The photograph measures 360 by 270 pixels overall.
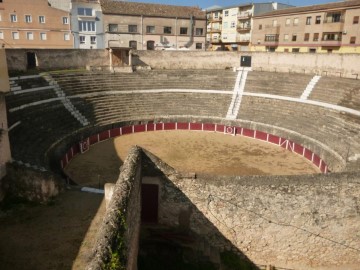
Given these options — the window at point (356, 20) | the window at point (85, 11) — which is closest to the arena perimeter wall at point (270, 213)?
the window at point (356, 20)

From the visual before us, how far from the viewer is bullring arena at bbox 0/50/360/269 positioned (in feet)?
40.3

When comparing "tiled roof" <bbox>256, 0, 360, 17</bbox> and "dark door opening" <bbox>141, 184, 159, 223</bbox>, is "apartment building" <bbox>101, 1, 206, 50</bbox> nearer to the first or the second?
"tiled roof" <bbox>256, 0, 360, 17</bbox>

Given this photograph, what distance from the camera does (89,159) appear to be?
23.8m

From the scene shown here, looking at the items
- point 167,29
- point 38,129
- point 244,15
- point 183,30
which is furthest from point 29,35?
point 244,15

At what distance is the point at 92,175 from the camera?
68.9 ft

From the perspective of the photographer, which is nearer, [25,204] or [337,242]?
[337,242]

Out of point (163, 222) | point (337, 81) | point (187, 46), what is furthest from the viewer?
point (187, 46)

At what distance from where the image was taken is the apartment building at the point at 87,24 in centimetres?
4784

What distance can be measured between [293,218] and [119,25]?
137ft

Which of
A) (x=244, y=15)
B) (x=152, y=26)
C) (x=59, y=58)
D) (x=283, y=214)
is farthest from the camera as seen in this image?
(x=244, y=15)

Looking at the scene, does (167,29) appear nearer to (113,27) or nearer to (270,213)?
(113,27)

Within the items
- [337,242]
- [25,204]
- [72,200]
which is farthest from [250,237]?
[25,204]

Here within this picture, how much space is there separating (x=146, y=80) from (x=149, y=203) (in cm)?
2387

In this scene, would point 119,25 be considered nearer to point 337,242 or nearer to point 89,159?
point 89,159
